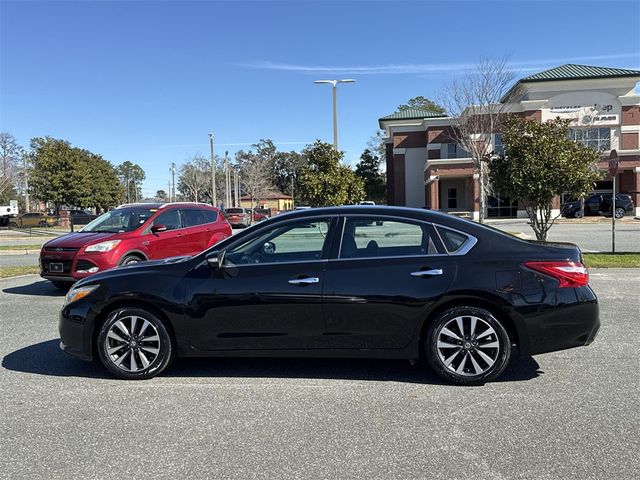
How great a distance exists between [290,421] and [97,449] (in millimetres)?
1364

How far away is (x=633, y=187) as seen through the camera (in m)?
41.9

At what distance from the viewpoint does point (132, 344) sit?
16.1 ft

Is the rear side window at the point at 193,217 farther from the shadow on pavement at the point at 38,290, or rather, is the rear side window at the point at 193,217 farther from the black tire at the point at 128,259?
the shadow on pavement at the point at 38,290

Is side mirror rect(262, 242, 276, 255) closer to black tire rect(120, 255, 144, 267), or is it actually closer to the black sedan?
the black sedan

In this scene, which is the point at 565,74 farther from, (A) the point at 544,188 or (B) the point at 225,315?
(B) the point at 225,315

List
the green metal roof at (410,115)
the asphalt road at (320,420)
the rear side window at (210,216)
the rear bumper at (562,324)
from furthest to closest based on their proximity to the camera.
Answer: the green metal roof at (410,115), the rear side window at (210,216), the rear bumper at (562,324), the asphalt road at (320,420)

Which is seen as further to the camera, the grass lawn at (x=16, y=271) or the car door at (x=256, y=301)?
the grass lawn at (x=16, y=271)

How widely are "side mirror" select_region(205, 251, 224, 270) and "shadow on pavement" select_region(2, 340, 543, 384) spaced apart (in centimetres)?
112

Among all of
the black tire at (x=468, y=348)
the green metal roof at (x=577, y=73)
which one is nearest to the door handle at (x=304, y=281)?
the black tire at (x=468, y=348)

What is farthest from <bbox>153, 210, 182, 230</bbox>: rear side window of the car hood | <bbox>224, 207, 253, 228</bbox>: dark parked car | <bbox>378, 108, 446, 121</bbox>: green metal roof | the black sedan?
<bbox>378, 108, 446, 121</bbox>: green metal roof

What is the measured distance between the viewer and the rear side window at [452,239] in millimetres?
4758

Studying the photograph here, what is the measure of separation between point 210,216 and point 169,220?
1196mm

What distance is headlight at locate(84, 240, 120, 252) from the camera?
9.06 metres

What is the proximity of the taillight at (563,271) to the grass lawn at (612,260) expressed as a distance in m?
7.92
